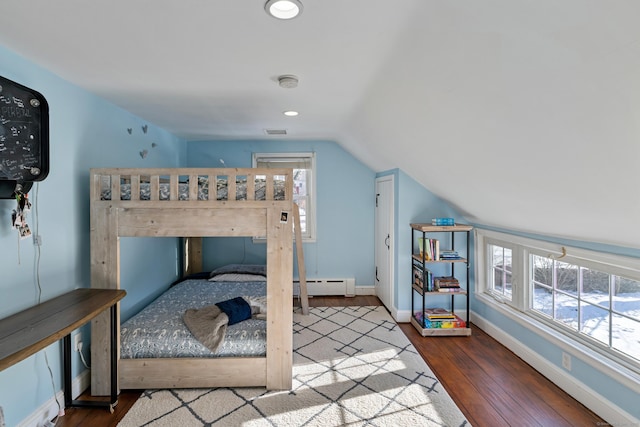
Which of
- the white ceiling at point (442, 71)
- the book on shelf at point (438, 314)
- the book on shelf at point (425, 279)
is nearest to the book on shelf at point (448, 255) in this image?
the book on shelf at point (425, 279)

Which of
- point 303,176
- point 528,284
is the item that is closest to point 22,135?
point 303,176

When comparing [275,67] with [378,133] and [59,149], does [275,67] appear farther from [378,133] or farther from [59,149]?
[59,149]

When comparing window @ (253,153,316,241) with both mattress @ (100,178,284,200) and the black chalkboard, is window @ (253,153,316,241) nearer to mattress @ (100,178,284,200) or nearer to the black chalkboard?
mattress @ (100,178,284,200)

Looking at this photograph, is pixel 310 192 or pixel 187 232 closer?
pixel 187 232

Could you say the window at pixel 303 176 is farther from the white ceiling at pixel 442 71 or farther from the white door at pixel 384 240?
the white ceiling at pixel 442 71

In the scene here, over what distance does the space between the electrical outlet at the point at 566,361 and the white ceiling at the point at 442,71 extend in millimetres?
899

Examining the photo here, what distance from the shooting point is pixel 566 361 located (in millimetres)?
2391

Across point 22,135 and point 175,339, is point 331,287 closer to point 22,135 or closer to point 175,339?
point 175,339

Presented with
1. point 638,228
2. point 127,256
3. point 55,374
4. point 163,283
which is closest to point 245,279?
point 163,283

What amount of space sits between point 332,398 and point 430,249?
184 cm

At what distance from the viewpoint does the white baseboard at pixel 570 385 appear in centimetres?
198

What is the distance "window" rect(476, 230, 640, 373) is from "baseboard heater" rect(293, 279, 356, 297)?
1.73 m

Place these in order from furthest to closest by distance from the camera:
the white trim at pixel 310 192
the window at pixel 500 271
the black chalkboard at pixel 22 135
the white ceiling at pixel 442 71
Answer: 1. the white trim at pixel 310 192
2. the window at pixel 500 271
3. the black chalkboard at pixel 22 135
4. the white ceiling at pixel 442 71

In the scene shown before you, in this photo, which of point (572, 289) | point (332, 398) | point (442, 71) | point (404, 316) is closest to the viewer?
point (442, 71)
